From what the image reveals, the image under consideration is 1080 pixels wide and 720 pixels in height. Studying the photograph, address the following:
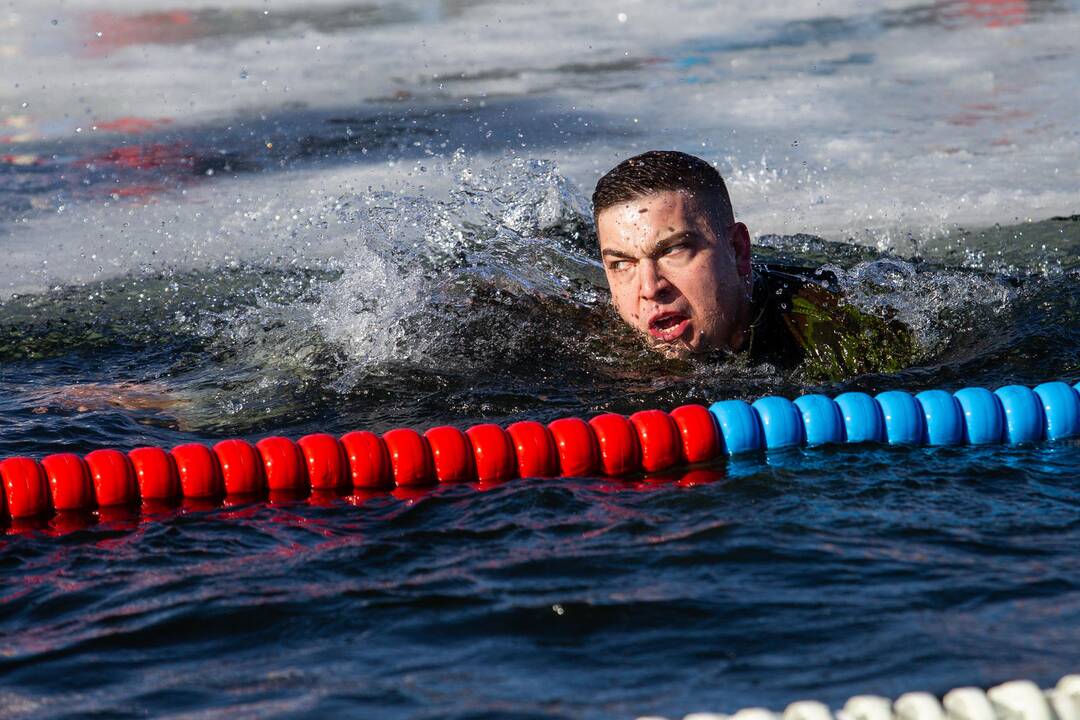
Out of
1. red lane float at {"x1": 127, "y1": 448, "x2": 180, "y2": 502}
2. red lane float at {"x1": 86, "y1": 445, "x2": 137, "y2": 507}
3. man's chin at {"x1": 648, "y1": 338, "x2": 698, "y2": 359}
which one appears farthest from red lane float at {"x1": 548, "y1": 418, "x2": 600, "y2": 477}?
red lane float at {"x1": 86, "y1": 445, "x2": 137, "y2": 507}

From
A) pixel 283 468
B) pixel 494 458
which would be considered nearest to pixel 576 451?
pixel 494 458

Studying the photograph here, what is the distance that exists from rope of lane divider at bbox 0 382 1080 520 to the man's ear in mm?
942

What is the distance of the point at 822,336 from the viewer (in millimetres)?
4758

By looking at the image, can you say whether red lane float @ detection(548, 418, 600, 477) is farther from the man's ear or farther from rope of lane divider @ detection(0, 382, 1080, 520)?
the man's ear

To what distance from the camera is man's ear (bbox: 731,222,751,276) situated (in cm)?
480

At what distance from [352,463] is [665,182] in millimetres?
1643

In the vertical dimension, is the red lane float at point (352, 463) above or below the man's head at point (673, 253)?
below

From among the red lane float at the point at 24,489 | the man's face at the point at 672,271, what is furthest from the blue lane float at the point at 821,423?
the red lane float at the point at 24,489

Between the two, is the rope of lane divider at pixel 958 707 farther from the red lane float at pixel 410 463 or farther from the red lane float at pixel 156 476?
the red lane float at pixel 156 476

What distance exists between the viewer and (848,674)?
7.54 ft

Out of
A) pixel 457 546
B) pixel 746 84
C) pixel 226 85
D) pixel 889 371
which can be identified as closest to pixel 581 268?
pixel 889 371

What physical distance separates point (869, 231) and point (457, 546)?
17.0ft

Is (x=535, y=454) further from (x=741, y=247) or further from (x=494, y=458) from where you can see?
(x=741, y=247)

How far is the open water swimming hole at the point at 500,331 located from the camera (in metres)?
2.49
